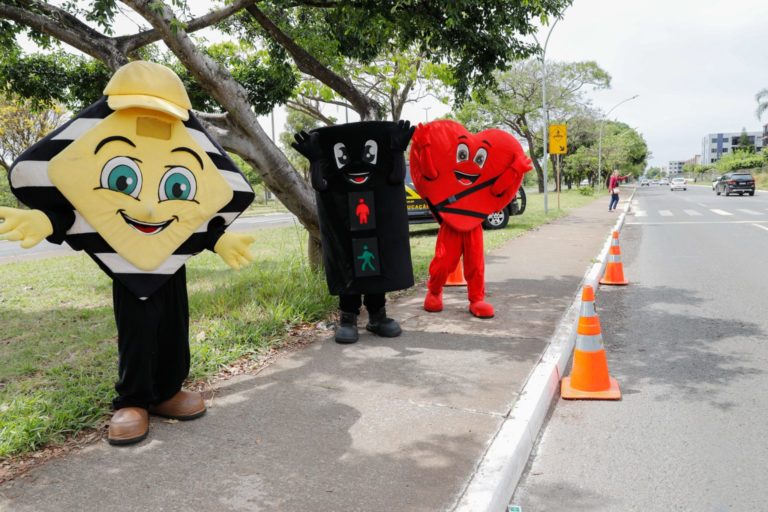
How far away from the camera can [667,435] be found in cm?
317

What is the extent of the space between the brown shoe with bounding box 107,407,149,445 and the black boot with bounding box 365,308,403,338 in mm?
2222

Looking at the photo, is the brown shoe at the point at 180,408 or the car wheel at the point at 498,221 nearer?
the brown shoe at the point at 180,408

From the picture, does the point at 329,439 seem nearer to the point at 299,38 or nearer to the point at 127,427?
the point at 127,427

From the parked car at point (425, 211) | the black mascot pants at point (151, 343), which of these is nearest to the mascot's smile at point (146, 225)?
the black mascot pants at point (151, 343)

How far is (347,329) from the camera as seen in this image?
15.3 ft

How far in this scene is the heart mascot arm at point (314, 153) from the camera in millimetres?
4418

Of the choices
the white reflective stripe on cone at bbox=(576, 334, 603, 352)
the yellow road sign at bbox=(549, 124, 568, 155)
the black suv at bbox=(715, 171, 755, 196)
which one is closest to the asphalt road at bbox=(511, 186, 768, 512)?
the white reflective stripe on cone at bbox=(576, 334, 603, 352)

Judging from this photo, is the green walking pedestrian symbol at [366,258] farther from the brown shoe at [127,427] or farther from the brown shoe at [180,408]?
the brown shoe at [127,427]

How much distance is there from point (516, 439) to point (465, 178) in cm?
292

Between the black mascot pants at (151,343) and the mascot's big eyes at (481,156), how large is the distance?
3.04 m

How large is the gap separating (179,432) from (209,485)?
64 cm

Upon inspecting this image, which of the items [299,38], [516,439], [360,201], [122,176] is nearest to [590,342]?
[516,439]

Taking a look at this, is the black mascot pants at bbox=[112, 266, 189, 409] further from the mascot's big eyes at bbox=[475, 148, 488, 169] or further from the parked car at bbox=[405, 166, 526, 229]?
the parked car at bbox=[405, 166, 526, 229]

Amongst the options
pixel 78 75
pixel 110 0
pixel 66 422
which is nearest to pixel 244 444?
pixel 66 422
